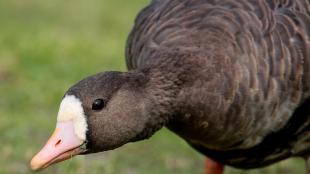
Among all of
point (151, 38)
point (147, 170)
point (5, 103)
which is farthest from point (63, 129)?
point (5, 103)

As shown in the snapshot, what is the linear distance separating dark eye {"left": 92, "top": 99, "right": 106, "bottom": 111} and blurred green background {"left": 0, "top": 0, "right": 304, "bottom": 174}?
5.91 ft

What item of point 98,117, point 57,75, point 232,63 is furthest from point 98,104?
point 57,75

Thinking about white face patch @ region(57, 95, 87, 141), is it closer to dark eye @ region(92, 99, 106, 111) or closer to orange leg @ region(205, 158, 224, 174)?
dark eye @ region(92, 99, 106, 111)

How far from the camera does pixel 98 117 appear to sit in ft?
15.5

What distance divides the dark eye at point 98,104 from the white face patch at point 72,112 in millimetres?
79

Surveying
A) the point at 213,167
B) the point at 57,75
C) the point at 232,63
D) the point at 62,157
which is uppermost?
the point at 232,63

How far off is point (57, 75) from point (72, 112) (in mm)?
4663

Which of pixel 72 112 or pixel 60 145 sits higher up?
pixel 72 112

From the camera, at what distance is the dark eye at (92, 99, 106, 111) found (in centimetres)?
468

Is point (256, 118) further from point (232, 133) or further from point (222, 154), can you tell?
point (222, 154)

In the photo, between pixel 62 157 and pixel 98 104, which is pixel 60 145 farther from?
pixel 98 104

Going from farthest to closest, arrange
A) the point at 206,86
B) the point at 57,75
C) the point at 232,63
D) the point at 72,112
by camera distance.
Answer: the point at 57,75, the point at 232,63, the point at 206,86, the point at 72,112

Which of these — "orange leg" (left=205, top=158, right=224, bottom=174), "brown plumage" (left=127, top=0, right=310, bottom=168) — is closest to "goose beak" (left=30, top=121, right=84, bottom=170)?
"brown plumage" (left=127, top=0, right=310, bottom=168)

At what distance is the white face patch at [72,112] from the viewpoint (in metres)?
4.61
